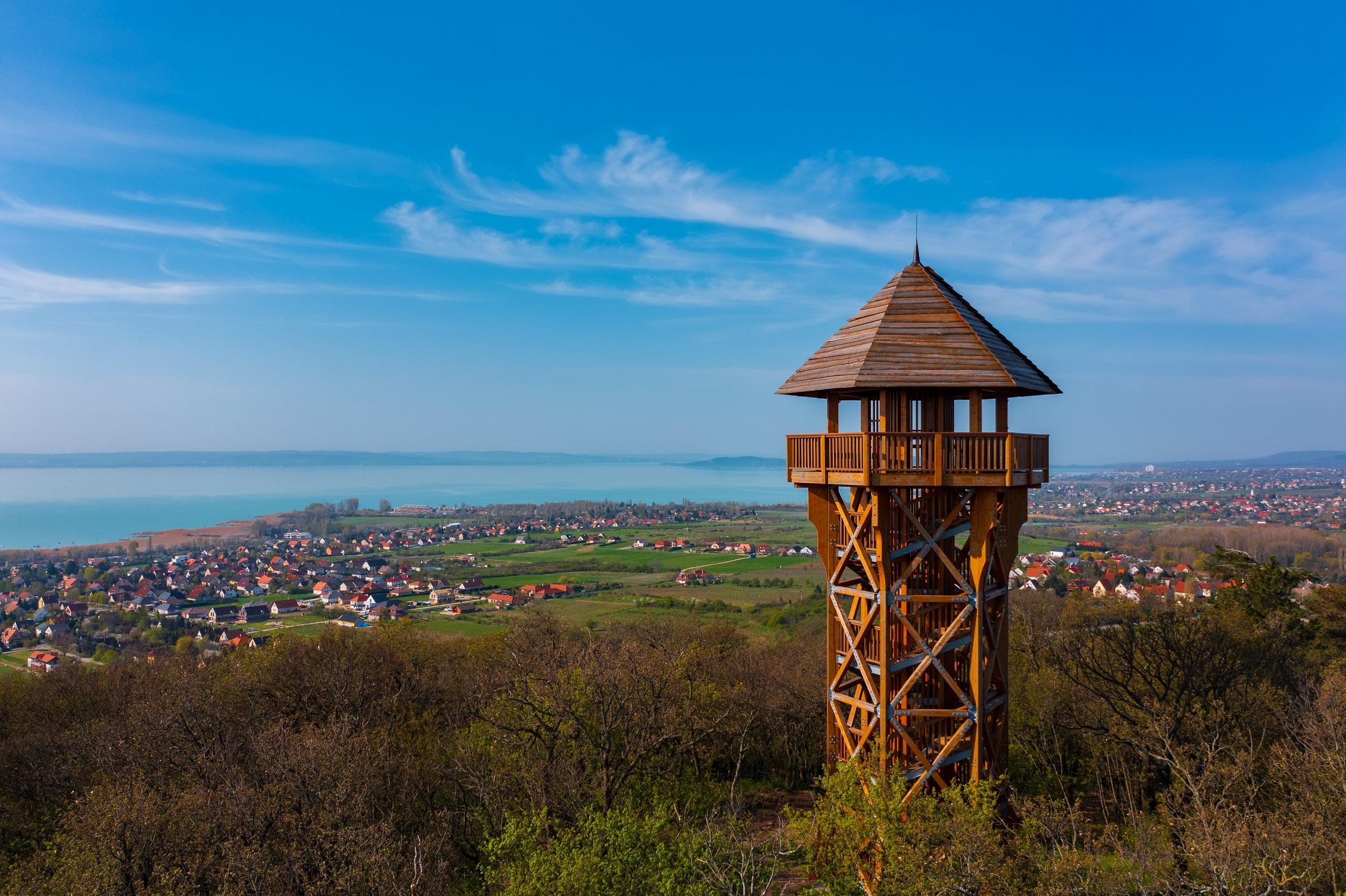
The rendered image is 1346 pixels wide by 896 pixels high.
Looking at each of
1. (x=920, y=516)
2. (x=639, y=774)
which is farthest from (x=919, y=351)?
(x=639, y=774)

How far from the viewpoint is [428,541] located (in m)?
123

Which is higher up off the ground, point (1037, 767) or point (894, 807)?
point (894, 807)

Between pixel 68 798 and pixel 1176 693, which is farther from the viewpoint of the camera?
pixel 1176 693

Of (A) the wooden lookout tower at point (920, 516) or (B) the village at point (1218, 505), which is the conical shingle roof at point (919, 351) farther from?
(B) the village at point (1218, 505)

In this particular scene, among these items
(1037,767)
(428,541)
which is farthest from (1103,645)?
(428,541)

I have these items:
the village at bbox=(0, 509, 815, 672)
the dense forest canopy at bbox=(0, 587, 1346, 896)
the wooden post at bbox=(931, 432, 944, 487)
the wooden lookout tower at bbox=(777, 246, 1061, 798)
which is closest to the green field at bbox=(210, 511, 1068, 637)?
the village at bbox=(0, 509, 815, 672)

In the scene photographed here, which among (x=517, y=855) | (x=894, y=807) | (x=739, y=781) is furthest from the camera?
(x=739, y=781)

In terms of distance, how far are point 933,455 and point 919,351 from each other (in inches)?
58.5

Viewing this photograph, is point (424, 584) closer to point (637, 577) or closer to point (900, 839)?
point (637, 577)

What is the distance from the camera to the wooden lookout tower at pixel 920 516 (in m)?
9.90

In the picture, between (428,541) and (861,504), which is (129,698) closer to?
(861,504)

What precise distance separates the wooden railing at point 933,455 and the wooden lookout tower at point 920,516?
2cm

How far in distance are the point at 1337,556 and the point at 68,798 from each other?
314 feet

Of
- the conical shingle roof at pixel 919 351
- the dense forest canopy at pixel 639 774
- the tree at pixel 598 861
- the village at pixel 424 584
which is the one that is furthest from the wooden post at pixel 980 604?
the village at pixel 424 584
